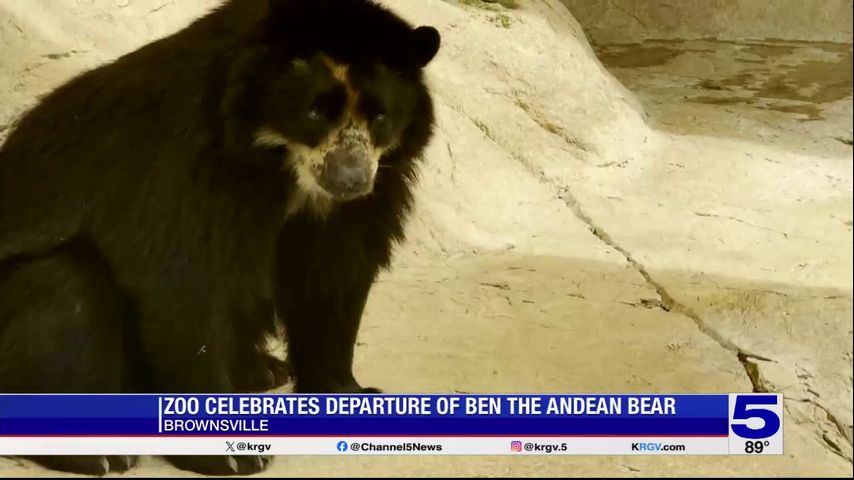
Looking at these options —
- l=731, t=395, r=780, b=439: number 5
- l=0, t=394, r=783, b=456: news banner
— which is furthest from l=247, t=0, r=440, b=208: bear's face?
l=731, t=395, r=780, b=439: number 5

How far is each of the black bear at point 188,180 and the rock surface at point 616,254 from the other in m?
0.32

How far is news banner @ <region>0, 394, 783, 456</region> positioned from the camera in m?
2.21

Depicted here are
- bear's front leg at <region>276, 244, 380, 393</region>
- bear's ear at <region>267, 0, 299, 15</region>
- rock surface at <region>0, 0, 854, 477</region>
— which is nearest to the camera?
bear's ear at <region>267, 0, 299, 15</region>

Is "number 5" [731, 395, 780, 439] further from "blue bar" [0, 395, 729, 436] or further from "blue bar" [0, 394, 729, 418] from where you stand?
"blue bar" [0, 394, 729, 418]

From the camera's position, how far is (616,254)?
2.67 m

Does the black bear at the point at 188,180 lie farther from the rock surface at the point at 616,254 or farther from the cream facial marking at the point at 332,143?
the rock surface at the point at 616,254

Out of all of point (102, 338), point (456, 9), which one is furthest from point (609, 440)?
point (456, 9)

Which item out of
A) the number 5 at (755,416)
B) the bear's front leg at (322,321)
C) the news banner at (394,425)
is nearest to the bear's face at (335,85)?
the bear's front leg at (322,321)

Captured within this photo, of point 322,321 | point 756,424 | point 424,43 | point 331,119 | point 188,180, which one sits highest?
point 424,43

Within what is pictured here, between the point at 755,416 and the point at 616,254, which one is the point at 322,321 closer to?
the point at 616,254

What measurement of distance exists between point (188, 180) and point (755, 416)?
1.39 meters

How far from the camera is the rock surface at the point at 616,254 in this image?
2258 mm

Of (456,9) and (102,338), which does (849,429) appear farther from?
(456,9)

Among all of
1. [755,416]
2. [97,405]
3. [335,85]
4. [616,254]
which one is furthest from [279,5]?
[755,416]
